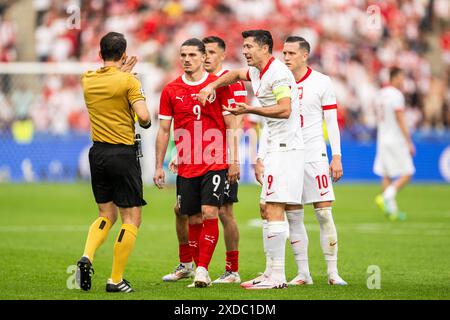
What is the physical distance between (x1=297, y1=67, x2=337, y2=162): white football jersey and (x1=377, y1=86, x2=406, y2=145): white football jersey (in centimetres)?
929

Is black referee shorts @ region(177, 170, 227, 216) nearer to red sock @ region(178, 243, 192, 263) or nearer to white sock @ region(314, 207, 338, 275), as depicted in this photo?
red sock @ region(178, 243, 192, 263)

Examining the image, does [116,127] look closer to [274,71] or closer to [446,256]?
[274,71]

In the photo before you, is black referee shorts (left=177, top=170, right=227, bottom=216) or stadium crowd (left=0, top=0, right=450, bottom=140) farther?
stadium crowd (left=0, top=0, right=450, bottom=140)

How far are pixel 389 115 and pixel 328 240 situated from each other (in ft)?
33.2

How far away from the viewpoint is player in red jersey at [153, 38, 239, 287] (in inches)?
429

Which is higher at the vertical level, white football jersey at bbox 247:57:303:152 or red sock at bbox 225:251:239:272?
white football jersey at bbox 247:57:303:152

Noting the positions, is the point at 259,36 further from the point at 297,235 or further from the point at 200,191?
the point at 297,235

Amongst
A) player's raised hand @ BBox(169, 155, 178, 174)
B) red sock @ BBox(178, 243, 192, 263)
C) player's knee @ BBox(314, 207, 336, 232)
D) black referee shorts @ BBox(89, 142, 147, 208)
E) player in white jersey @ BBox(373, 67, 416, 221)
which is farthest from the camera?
player in white jersey @ BBox(373, 67, 416, 221)

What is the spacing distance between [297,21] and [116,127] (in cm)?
2249

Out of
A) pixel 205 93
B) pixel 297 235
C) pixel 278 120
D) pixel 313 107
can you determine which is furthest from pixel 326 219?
pixel 205 93


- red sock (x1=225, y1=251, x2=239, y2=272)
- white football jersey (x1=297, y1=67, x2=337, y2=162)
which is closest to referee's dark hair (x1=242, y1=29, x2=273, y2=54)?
white football jersey (x1=297, y1=67, x2=337, y2=162)

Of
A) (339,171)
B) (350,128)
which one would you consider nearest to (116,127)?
(339,171)

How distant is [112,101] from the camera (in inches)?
396

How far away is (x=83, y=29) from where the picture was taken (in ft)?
104
